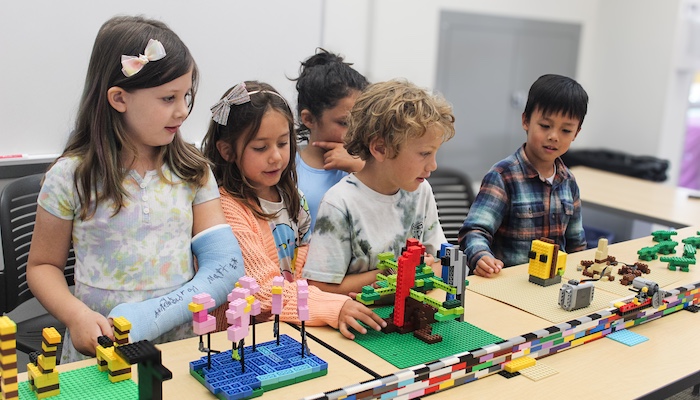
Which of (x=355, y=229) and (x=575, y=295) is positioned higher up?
(x=355, y=229)

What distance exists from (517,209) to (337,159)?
0.60 metres

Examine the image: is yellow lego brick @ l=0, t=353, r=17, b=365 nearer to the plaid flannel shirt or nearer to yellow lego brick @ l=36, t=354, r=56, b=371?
yellow lego brick @ l=36, t=354, r=56, b=371

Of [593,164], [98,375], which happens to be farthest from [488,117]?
[98,375]

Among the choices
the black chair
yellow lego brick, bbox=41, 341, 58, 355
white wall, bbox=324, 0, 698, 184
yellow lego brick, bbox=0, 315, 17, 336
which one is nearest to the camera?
yellow lego brick, bbox=0, 315, 17, 336

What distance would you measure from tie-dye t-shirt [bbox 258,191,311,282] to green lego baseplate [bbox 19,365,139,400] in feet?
2.30

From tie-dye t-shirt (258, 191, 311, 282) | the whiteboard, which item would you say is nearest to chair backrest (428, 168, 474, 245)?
the whiteboard

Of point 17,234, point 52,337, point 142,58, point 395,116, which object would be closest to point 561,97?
point 395,116

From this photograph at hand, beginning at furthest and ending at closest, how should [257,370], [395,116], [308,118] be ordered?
[308,118], [395,116], [257,370]

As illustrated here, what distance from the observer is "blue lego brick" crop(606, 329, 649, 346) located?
1.51m

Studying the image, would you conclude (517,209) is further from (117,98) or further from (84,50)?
(84,50)

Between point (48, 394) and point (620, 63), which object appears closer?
point (48, 394)

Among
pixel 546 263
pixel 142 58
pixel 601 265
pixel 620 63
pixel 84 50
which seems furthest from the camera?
pixel 620 63

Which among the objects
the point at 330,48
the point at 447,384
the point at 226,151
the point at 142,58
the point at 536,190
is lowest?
the point at 447,384

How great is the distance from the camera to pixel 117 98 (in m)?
1.48
